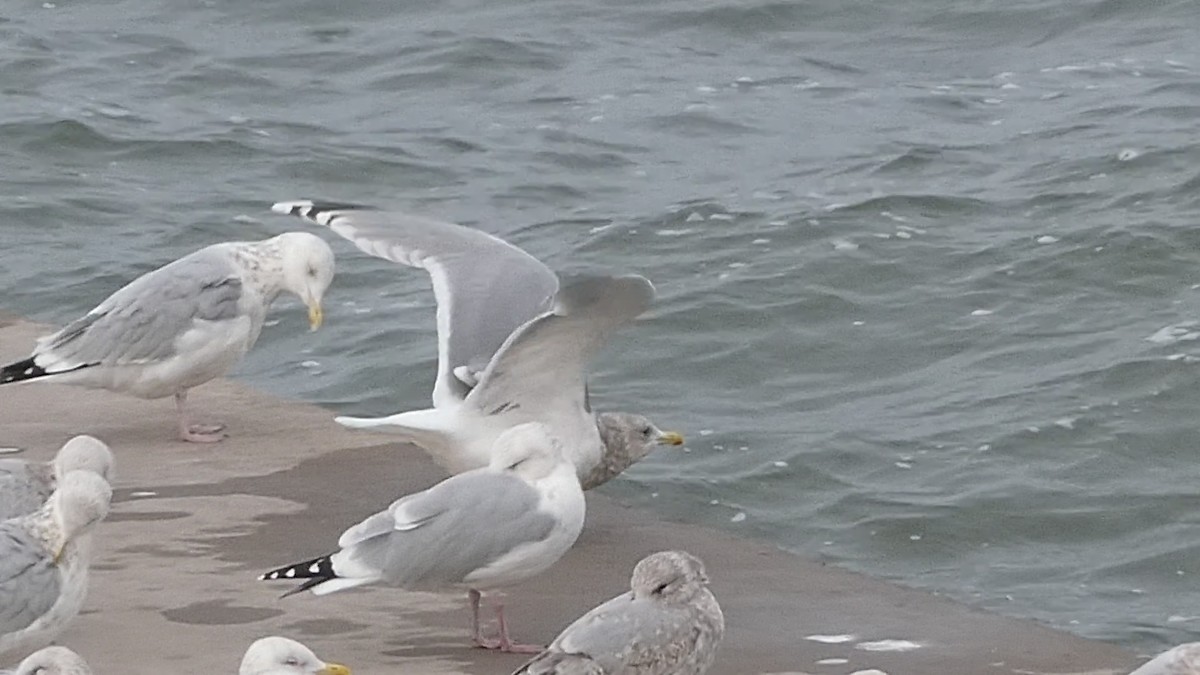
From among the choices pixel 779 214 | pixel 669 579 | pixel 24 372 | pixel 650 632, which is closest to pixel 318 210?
pixel 24 372

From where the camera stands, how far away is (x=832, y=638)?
251 inches

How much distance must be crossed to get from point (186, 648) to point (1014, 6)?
12.1m

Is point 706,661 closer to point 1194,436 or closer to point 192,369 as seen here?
point 192,369

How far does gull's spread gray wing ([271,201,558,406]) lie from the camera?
25.1 ft

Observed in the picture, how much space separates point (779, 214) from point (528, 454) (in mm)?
6896

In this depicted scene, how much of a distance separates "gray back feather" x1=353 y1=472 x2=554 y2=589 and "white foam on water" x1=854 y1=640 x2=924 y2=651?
0.90 m

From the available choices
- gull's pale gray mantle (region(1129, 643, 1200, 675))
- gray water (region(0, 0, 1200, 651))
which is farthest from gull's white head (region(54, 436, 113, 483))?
gull's pale gray mantle (region(1129, 643, 1200, 675))

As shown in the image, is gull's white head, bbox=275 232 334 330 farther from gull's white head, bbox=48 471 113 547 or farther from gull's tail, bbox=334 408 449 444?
gull's white head, bbox=48 471 113 547

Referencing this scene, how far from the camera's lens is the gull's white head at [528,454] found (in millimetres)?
6195

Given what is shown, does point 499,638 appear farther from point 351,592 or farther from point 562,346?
point 562,346

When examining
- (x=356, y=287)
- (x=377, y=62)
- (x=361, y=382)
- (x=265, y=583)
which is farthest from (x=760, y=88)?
(x=265, y=583)

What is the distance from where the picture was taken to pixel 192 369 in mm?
8344

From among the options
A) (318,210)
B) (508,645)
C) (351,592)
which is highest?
(318,210)

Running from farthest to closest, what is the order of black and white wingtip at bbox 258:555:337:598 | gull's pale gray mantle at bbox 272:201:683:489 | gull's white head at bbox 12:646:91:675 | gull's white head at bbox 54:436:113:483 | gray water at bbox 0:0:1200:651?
gray water at bbox 0:0:1200:651 → gull's pale gray mantle at bbox 272:201:683:489 → gull's white head at bbox 54:436:113:483 → black and white wingtip at bbox 258:555:337:598 → gull's white head at bbox 12:646:91:675
